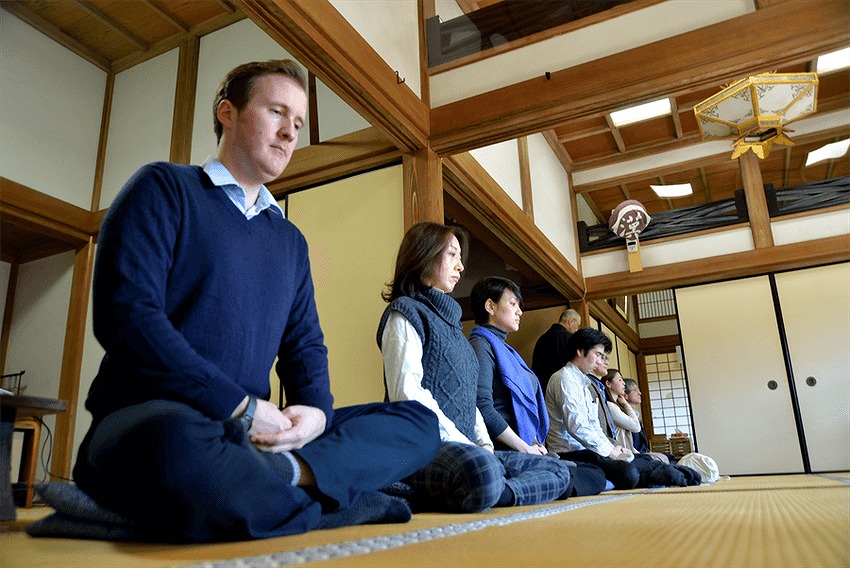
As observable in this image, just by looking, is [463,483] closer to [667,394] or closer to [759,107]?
[759,107]

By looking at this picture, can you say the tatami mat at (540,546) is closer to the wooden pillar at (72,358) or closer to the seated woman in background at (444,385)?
the seated woman in background at (444,385)

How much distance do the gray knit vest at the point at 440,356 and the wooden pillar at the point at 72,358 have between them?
3.06 metres

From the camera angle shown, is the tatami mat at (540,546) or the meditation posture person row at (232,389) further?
the meditation posture person row at (232,389)

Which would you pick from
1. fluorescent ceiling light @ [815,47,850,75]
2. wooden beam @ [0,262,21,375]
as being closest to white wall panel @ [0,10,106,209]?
wooden beam @ [0,262,21,375]

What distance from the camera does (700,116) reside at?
196 inches

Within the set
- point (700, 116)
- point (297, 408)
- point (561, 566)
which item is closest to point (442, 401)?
point (297, 408)

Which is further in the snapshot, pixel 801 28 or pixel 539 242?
pixel 539 242

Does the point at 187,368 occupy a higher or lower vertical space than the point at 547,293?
lower

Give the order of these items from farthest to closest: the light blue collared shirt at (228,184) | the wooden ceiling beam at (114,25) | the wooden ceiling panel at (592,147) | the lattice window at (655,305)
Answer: the lattice window at (655,305)
the wooden ceiling panel at (592,147)
the wooden ceiling beam at (114,25)
the light blue collared shirt at (228,184)

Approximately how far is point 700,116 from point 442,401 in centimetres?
403

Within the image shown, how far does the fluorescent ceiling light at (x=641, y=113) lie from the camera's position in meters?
5.98

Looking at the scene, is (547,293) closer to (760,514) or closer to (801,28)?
(801,28)

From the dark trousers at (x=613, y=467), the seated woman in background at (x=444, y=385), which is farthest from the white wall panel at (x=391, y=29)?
the dark trousers at (x=613, y=467)

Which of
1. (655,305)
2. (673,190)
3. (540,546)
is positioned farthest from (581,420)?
(655,305)
